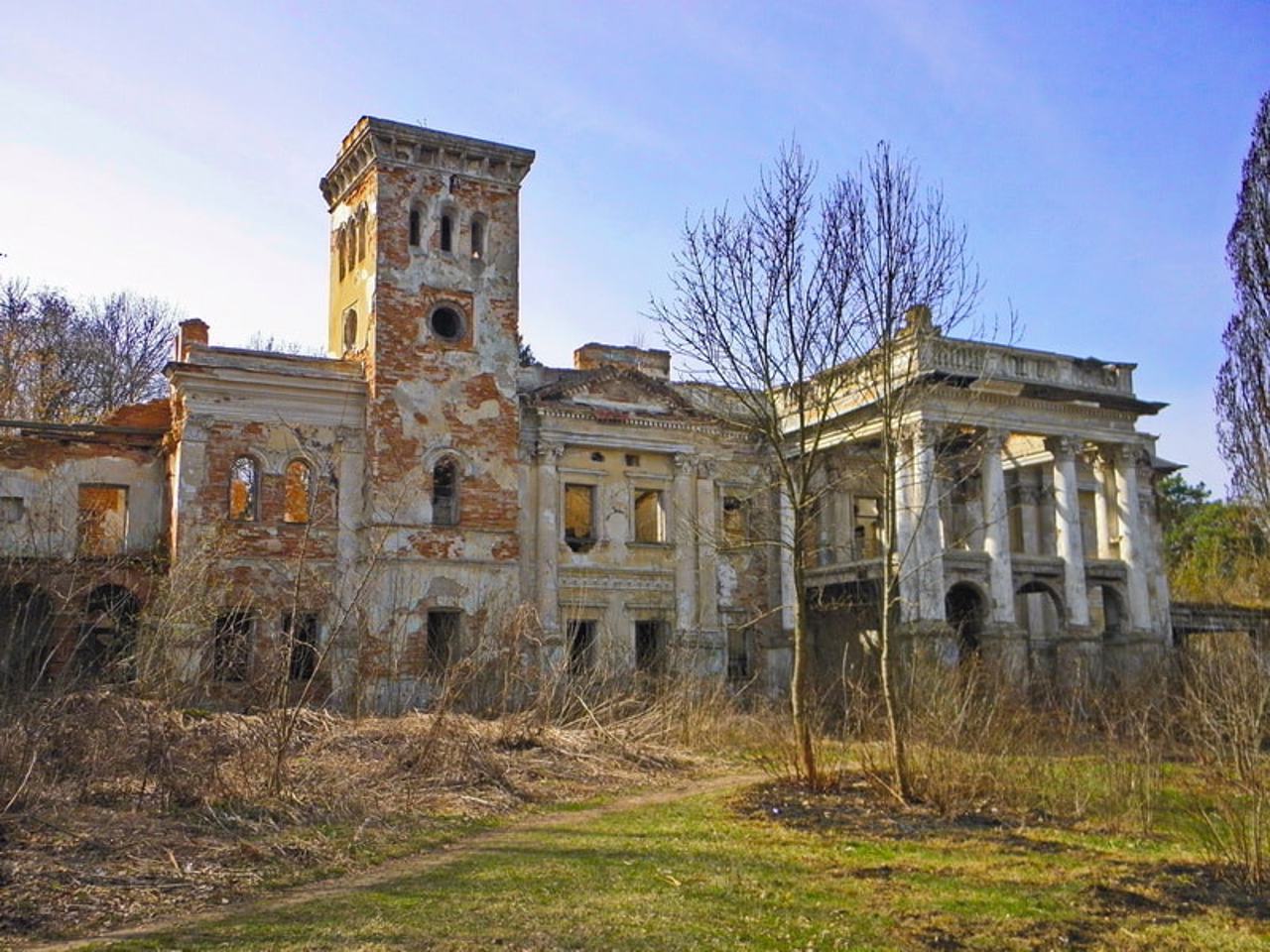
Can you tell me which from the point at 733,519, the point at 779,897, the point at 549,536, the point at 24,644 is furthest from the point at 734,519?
the point at 779,897

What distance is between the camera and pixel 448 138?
25.5 m

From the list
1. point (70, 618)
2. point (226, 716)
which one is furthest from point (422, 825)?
point (70, 618)

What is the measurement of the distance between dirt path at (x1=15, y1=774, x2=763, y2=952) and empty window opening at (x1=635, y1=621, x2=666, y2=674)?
11945mm

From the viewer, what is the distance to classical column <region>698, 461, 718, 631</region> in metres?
27.4

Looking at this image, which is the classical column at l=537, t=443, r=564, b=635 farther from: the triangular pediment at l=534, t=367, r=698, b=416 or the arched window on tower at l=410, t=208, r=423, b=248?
the arched window on tower at l=410, t=208, r=423, b=248

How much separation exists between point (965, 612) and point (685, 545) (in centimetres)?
747

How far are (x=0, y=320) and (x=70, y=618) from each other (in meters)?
15.0

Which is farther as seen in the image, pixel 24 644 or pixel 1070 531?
pixel 1070 531

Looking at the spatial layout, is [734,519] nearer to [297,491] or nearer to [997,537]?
[997,537]

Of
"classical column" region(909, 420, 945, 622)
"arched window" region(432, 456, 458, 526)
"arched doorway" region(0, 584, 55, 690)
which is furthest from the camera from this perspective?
"classical column" region(909, 420, 945, 622)

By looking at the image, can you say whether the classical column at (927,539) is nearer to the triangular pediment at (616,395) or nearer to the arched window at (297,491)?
the triangular pediment at (616,395)

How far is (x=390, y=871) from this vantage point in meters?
9.35

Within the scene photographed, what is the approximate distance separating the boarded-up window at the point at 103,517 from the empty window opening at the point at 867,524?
17.2m

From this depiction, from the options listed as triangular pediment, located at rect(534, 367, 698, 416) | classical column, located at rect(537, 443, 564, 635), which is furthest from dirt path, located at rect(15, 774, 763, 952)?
triangular pediment, located at rect(534, 367, 698, 416)
